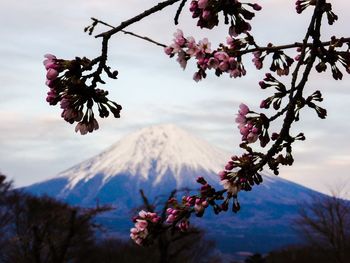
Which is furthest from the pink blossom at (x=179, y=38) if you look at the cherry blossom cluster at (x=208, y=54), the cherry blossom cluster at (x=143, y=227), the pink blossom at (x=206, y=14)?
the cherry blossom cluster at (x=143, y=227)

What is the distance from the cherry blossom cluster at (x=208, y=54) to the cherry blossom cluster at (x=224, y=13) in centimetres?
23

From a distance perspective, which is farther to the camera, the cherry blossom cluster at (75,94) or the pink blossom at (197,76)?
the pink blossom at (197,76)

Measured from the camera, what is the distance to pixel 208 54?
380 cm

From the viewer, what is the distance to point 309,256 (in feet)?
291

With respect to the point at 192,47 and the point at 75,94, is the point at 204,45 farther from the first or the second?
the point at 75,94

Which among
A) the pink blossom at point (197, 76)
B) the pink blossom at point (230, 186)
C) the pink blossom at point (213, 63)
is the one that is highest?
the pink blossom at point (213, 63)

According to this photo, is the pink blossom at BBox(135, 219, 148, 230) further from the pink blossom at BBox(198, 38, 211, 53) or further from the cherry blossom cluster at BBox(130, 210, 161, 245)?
the pink blossom at BBox(198, 38, 211, 53)

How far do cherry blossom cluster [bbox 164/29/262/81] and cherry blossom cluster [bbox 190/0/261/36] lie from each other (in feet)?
0.76

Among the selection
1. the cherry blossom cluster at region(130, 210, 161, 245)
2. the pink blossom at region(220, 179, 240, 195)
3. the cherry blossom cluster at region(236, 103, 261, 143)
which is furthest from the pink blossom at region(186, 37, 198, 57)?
the cherry blossom cluster at region(130, 210, 161, 245)

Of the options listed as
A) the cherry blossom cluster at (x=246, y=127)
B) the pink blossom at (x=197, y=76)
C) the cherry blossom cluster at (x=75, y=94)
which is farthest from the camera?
the pink blossom at (x=197, y=76)

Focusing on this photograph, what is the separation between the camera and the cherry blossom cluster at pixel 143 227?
3.32 meters

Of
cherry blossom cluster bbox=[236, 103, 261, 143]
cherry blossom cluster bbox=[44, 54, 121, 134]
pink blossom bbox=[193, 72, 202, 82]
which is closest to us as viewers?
cherry blossom cluster bbox=[44, 54, 121, 134]

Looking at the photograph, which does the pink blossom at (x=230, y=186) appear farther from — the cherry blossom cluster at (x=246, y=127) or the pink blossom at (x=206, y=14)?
the pink blossom at (x=206, y=14)

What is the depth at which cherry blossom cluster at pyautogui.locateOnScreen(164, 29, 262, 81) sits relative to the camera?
3734 mm
